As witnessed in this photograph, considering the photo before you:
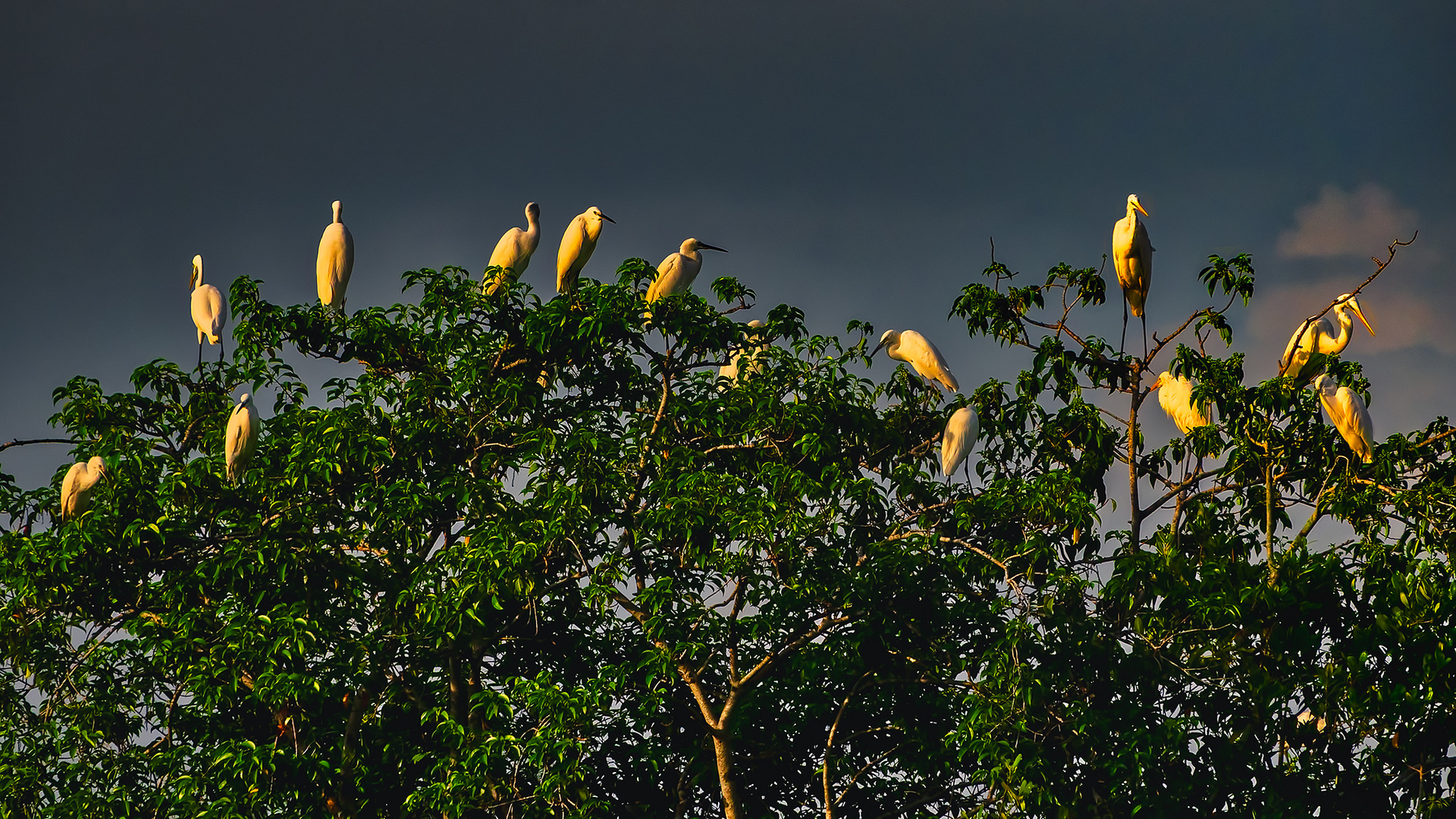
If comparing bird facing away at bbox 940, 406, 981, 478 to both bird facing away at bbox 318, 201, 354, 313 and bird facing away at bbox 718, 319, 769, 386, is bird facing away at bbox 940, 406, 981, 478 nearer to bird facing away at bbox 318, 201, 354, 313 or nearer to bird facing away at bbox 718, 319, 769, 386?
bird facing away at bbox 718, 319, 769, 386

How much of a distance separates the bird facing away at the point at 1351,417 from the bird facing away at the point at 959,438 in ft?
6.55

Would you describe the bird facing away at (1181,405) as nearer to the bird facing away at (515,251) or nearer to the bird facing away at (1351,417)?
the bird facing away at (1351,417)

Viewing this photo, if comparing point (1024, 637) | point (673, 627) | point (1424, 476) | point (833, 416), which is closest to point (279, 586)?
point (673, 627)

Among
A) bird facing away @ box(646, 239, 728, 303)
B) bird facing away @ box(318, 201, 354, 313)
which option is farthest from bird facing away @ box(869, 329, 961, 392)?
bird facing away @ box(318, 201, 354, 313)

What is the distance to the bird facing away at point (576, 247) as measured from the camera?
10797mm

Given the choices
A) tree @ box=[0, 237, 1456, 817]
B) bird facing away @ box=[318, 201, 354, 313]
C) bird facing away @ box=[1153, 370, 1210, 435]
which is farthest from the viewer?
bird facing away @ box=[318, 201, 354, 313]

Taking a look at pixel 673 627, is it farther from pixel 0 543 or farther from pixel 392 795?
pixel 0 543

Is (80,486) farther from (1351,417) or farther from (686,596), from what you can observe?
(1351,417)

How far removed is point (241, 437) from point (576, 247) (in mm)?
3957

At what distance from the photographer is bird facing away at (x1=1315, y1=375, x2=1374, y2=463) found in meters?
7.76

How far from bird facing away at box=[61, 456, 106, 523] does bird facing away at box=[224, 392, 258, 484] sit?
2.22ft

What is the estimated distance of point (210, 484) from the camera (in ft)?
24.8

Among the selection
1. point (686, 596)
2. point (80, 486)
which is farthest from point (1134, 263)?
point (80, 486)

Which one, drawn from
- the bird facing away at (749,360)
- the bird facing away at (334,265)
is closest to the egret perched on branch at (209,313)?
the bird facing away at (334,265)
